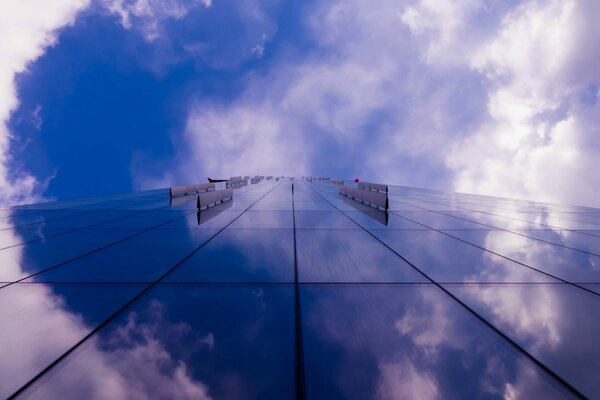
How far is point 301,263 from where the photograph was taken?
5.05m

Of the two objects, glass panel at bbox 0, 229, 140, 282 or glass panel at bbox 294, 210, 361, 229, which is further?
glass panel at bbox 294, 210, 361, 229

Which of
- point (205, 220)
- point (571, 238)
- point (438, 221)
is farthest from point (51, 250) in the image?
point (571, 238)

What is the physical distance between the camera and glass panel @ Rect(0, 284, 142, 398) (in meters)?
2.53

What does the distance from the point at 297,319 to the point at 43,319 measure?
11.0 feet

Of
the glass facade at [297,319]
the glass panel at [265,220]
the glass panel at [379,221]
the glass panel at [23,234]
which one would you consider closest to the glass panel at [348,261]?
the glass facade at [297,319]

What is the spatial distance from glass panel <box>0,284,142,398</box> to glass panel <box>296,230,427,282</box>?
118 inches

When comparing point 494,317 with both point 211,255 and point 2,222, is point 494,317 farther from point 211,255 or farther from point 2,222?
point 2,222

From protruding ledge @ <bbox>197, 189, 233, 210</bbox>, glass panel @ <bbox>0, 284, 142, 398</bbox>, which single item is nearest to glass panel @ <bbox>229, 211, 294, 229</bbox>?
protruding ledge @ <bbox>197, 189, 233, 210</bbox>

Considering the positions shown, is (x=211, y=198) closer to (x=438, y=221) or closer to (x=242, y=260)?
(x=242, y=260)

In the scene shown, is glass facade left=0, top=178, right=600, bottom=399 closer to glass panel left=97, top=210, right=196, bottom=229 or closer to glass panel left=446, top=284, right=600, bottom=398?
glass panel left=446, top=284, right=600, bottom=398

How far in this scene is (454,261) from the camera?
525cm

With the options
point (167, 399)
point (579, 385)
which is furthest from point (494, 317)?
point (167, 399)

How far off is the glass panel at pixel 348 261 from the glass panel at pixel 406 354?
688 millimetres

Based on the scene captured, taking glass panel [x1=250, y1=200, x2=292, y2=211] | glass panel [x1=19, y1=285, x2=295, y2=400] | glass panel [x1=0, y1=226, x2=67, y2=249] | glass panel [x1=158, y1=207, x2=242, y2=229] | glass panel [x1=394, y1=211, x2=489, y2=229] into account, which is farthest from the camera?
glass panel [x1=250, y1=200, x2=292, y2=211]
